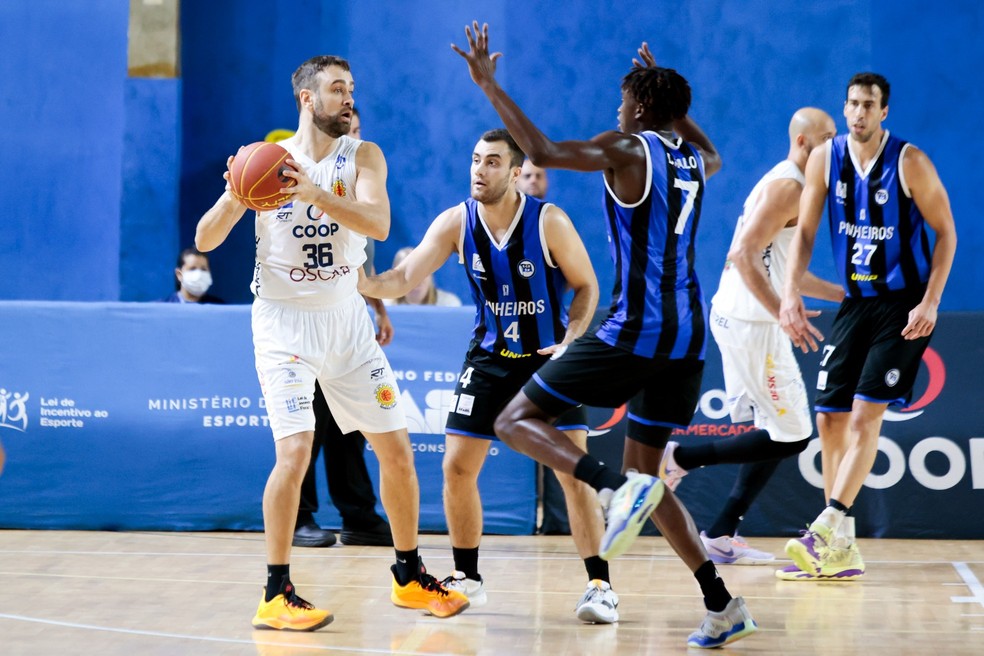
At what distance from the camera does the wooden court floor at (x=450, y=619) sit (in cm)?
485

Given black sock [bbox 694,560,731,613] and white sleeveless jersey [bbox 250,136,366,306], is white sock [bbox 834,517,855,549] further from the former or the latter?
white sleeveless jersey [bbox 250,136,366,306]

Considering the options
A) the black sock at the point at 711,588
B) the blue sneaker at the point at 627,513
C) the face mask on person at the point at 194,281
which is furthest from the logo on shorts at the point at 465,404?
the face mask on person at the point at 194,281

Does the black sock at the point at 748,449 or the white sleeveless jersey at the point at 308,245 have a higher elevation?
the white sleeveless jersey at the point at 308,245

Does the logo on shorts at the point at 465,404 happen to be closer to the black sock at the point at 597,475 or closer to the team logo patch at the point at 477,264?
the team logo patch at the point at 477,264

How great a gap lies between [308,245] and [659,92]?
1.56 meters

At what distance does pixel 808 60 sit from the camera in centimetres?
1126

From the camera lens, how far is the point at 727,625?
472cm

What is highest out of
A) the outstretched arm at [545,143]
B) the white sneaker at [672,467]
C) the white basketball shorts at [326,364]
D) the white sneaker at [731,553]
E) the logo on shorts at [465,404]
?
the outstretched arm at [545,143]

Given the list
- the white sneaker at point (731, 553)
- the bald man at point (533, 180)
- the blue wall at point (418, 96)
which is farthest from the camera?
the blue wall at point (418, 96)

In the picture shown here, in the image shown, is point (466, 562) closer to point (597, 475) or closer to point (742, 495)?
point (597, 475)

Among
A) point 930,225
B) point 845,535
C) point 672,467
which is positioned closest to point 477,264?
point 672,467

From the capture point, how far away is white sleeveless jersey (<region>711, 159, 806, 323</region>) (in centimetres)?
683

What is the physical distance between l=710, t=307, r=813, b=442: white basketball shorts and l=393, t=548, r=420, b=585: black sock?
2.20m

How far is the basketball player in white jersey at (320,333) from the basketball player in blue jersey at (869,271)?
202 cm
